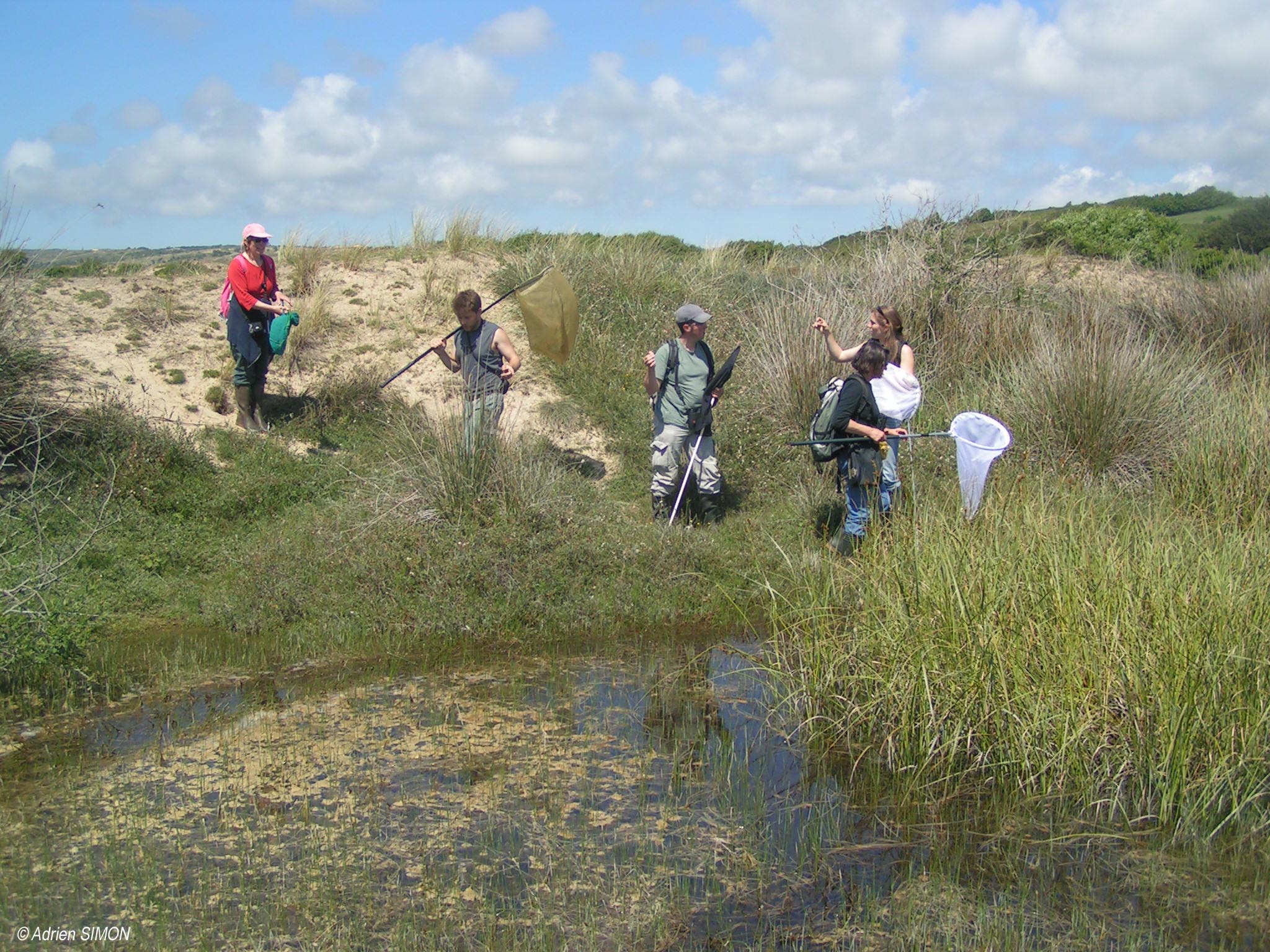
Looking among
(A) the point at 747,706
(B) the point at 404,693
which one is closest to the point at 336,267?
(B) the point at 404,693

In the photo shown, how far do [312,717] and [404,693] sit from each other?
0.58 m

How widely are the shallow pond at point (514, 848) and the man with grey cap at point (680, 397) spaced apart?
3278mm

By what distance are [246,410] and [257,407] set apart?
178 millimetres

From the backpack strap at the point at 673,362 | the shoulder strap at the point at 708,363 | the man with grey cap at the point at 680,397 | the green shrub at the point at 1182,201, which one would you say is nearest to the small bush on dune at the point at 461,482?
the man with grey cap at the point at 680,397

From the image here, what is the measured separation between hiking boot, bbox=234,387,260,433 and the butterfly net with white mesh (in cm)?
703

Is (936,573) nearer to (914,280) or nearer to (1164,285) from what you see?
(914,280)

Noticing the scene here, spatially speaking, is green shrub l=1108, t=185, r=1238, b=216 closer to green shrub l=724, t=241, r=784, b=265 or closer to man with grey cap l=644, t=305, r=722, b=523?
green shrub l=724, t=241, r=784, b=265

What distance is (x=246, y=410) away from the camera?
1068cm

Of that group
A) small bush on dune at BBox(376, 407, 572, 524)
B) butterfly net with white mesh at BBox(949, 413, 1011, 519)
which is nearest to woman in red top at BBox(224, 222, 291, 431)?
small bush on dune at BBox(376, 407, 572, 524)

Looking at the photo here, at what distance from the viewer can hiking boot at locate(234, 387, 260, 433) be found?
34.9ft

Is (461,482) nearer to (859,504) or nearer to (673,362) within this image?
(673,362)

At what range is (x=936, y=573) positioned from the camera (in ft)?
18.0

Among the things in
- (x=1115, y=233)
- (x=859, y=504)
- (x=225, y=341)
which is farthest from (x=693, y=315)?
(x=1115, y=233)

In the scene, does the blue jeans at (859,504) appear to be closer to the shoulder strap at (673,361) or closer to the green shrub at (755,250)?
the shoulder strap at (673,361)
